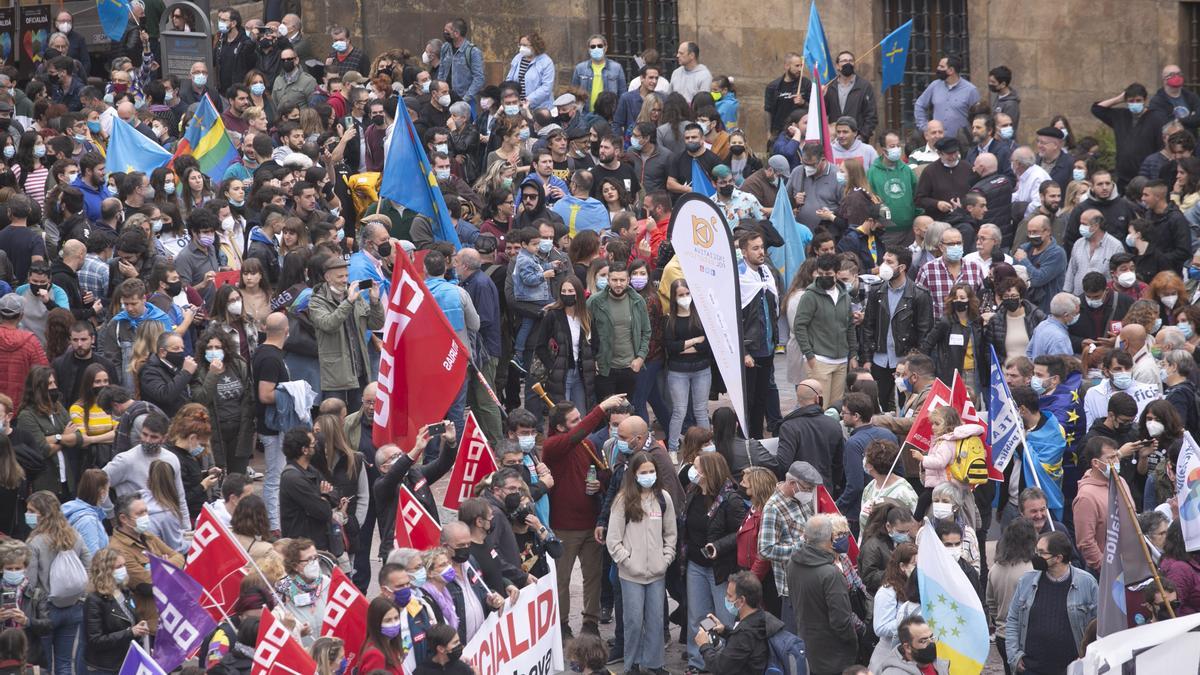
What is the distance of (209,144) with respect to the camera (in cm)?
2048

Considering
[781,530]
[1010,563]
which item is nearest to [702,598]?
[781,530]

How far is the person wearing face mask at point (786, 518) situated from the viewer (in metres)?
12.7

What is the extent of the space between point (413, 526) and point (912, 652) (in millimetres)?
2977

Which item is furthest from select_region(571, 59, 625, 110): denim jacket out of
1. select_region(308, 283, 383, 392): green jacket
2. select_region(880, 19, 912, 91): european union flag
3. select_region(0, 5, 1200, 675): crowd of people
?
select_region(308, 283, 383, 392): green jacket

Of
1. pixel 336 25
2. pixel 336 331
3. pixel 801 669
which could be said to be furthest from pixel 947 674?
pixel 336 25

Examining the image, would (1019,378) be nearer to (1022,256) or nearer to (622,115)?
(1022,256)

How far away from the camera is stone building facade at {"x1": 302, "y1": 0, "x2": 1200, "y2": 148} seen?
26266 millimetres

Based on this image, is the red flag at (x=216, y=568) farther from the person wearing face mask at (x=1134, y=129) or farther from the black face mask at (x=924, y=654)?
the person wearing face mask at (x=1134, y=129)

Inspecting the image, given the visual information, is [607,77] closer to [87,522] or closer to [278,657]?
[87,522]

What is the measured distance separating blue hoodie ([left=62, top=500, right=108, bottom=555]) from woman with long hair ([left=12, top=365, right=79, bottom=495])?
1257mm

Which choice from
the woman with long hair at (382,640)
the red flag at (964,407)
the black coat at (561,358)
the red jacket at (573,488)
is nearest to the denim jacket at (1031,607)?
the red flag at (964,407)

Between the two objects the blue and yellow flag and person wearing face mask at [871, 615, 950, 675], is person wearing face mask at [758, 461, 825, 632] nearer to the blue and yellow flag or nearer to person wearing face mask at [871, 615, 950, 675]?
person wearing face mask at [871, 615, 950, 675]

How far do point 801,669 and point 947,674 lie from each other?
2.67 ft

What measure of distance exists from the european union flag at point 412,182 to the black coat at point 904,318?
3481mm
